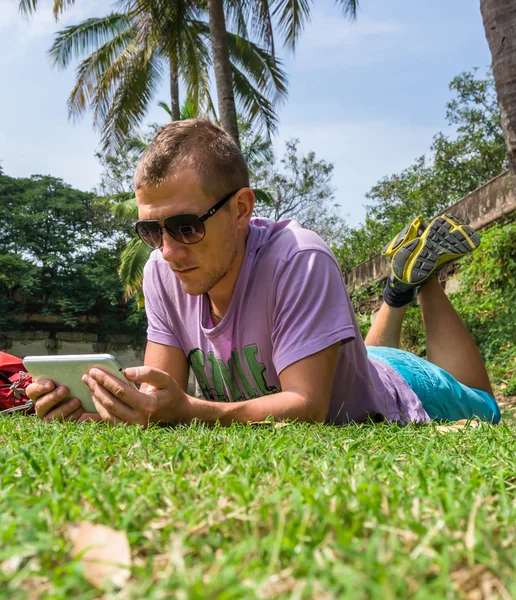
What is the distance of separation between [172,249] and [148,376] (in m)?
0.76

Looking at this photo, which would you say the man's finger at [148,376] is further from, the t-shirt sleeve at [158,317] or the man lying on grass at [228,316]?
the t-shirt sleeve at [158,317]

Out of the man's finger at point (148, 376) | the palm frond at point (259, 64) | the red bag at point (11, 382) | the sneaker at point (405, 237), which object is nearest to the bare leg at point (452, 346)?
the sneaker at point (405, 237)

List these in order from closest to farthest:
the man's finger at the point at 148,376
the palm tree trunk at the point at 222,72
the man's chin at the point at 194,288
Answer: the man's finger at the point at 148,376, the man's chin at the point at 194,288, the palm tree trunk at the point at 222,72

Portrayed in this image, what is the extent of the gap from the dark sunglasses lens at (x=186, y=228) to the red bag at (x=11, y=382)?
251 centimetres

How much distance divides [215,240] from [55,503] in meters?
2.03

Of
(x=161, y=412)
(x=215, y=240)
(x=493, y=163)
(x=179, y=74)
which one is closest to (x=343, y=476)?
(x=161, y=412)

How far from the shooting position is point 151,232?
296 centimetres

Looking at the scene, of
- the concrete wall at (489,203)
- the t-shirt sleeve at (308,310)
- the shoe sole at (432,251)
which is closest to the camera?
the t-shirt sleeve at (308,310)

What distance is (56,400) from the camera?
2926 millimetres

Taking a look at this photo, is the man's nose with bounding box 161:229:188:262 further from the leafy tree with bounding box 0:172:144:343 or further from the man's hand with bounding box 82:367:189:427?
the leafy tree with bounding box 0:172:144:343

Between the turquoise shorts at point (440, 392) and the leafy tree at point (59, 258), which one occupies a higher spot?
the leafy tree at point (59, 258)

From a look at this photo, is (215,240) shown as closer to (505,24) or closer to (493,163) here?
(505,24)

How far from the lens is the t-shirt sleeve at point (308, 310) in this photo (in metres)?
2.83

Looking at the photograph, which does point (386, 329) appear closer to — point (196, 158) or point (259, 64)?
point (196, 158)
